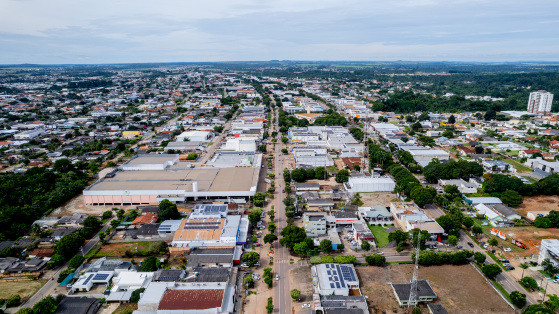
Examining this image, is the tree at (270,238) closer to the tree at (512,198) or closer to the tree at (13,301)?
the tree at (13,301)

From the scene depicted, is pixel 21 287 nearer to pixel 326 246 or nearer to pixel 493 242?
pixel 326 246

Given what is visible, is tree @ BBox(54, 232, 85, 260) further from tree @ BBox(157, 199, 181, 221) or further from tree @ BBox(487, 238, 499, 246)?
tree @ BBox(487, 238, 499, 246)

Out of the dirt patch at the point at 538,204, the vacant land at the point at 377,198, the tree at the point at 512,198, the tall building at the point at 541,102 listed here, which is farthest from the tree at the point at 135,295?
the tall building at the point at 541,102

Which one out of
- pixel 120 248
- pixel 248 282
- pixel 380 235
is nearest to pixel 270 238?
pixel 248 282

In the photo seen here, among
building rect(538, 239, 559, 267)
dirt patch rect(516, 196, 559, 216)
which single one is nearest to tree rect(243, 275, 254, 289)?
building rect(538, 239, 559, 267)

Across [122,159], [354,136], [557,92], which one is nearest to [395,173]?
[354,136]

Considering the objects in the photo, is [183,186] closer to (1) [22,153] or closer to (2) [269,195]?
(2) [269,195]
